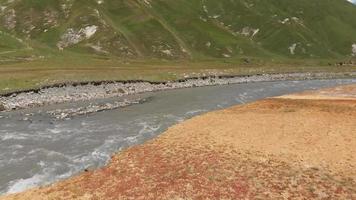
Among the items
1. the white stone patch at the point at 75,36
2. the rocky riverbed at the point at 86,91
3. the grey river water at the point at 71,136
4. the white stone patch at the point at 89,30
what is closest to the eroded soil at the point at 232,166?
the grey river water at the point at 71,136

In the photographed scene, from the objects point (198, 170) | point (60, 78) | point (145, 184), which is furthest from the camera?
point (60, 78)

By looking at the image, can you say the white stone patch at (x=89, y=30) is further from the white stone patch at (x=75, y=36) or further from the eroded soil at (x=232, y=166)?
the eroded soil at (x=232, y=166)

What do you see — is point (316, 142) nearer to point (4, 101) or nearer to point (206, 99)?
point (206, 99)

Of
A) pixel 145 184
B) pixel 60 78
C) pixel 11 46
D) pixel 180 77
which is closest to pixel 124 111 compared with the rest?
pixel 60 78

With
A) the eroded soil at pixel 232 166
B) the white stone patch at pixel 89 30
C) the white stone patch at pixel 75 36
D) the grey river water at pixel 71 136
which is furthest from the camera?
the white stone patch at pixel 89 30

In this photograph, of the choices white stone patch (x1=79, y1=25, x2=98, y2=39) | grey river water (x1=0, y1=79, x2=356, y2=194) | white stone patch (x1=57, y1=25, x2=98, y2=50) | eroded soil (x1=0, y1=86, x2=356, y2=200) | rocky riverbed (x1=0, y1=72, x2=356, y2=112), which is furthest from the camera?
white stone patch (x1=79, y1=25, x2=98, y2=39)

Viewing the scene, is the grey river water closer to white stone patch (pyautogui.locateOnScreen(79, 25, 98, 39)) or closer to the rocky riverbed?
the rocky riverbed

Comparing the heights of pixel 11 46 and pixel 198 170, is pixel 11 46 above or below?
above

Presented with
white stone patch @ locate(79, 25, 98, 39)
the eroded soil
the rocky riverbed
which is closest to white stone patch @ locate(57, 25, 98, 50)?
white stone patch @ locate(79, 25, 98, 39)
